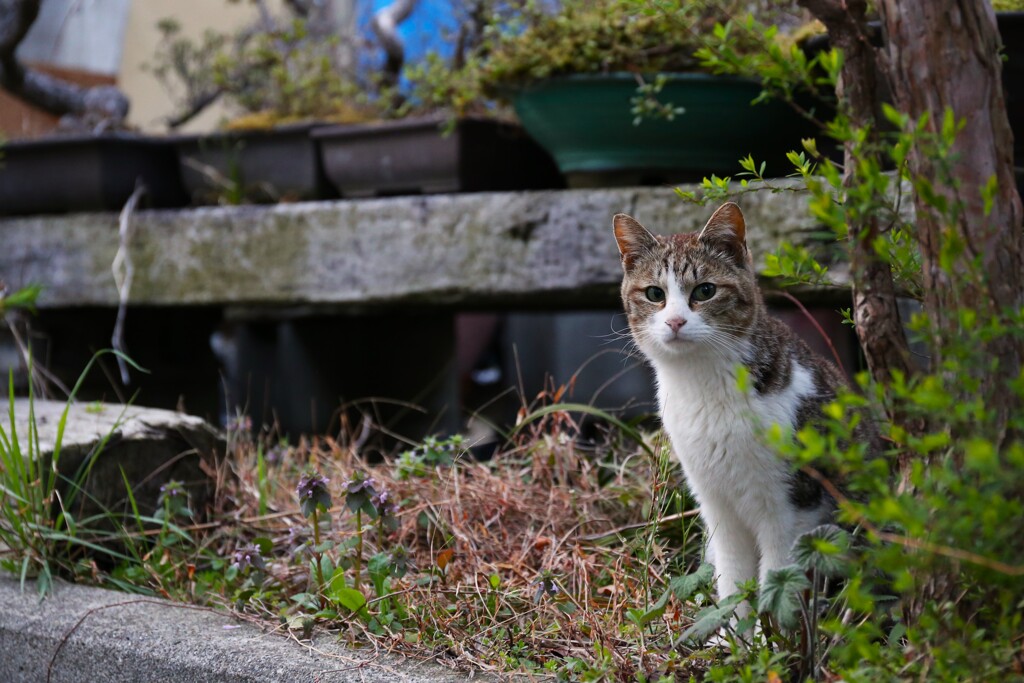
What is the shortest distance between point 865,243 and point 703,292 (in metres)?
0.54

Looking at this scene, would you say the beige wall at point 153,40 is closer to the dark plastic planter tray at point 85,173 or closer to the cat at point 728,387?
the dark plastic planter tray at point 85,173

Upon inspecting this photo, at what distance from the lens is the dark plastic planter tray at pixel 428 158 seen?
3.20 metres

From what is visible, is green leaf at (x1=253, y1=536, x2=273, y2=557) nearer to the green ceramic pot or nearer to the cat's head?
the cat's head

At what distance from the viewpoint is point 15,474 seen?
6.89 feet

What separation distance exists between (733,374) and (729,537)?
11.2 inches

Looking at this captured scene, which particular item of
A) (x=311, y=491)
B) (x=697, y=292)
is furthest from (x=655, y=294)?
(x=311, y=491)

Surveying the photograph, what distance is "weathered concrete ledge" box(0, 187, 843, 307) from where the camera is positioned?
9.37 ft

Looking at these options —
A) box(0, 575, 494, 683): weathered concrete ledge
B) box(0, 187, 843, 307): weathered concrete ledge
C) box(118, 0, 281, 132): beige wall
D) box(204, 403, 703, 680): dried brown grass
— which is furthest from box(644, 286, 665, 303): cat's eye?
box(118, 0, 281, 132): beige wall

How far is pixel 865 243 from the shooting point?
4.29 feet

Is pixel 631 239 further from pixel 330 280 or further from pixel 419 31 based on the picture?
pixel 419 31

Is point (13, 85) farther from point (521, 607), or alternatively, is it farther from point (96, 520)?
point (521, 607)

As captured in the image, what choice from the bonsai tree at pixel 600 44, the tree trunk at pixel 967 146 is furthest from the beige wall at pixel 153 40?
the tree trunk at pixel 967 146

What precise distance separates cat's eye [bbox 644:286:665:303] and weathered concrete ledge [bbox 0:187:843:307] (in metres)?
0.84

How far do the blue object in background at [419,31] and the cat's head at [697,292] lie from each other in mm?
2180
